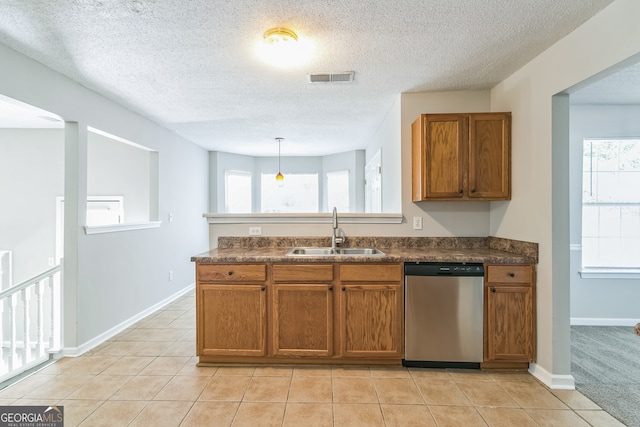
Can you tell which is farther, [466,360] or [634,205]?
[634,205]

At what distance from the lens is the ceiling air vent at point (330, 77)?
2740 millimetres

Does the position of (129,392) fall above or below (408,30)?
below

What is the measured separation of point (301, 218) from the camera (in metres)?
3.10

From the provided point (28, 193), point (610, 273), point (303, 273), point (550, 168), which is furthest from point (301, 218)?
point (28, 193)

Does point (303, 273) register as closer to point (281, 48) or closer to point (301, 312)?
point (301, 312)

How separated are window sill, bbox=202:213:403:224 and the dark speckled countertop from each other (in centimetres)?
16

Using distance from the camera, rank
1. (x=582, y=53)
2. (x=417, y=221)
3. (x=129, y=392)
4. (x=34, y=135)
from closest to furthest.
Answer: (x=582, y=53)
(x=129, y=392)
(x=417, y=221)
(x=34, y=135)

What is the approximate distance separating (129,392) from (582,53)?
3.76m

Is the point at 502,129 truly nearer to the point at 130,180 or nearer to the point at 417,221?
the point at 417,221

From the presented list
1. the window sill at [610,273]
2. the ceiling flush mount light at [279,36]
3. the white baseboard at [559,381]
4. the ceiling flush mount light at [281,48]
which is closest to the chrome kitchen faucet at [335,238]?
the ceiling flush mount light at [281,48]

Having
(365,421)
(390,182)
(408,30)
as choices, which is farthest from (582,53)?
(365,421)

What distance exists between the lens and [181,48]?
229 centimetres

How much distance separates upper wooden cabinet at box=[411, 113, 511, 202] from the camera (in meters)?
2.70

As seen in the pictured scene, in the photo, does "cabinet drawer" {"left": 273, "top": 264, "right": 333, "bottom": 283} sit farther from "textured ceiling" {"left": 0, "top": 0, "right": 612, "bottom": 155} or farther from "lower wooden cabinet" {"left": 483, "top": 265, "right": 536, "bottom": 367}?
"textured ceiling" {"left": 0, "top": 0, "right": 612, "bottom": 155}
